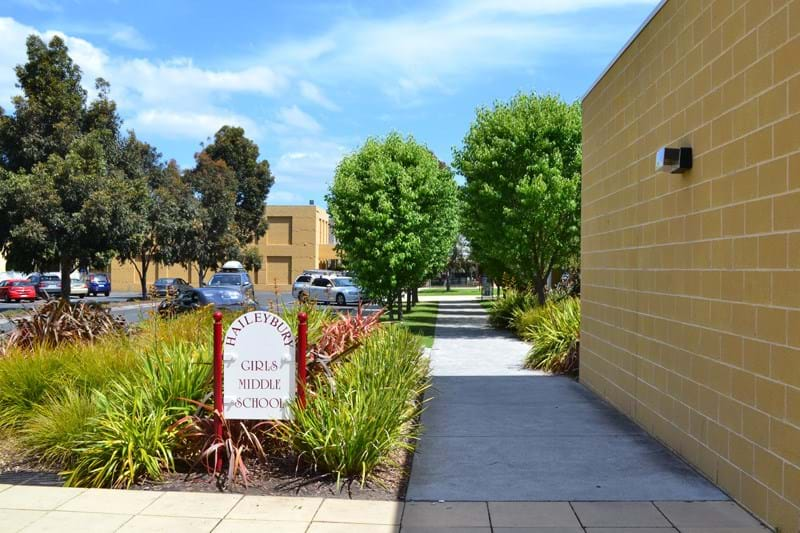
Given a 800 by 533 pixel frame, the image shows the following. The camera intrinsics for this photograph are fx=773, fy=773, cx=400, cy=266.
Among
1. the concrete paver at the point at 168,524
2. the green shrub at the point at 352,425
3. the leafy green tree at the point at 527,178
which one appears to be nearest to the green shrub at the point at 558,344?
the leafy green tree at the point at 527,178

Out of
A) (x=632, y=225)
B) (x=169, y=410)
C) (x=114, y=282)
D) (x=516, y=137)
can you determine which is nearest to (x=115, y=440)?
(x=169, y=410)

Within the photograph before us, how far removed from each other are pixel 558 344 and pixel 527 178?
7.25 metres

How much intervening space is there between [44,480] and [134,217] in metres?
19.4

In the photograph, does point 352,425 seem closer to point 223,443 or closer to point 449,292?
point 223,443

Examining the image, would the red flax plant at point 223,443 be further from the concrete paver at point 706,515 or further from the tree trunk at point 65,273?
the tree trunk at point 65,273

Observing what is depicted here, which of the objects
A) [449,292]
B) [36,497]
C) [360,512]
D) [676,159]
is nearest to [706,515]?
[360,512]

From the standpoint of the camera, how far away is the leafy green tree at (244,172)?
183 feet

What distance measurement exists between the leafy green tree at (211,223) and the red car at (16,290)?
27.3ft

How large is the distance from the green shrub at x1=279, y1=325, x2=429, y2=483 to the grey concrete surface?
398 millimetres

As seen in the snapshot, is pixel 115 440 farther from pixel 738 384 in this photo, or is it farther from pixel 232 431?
pixel 738 384

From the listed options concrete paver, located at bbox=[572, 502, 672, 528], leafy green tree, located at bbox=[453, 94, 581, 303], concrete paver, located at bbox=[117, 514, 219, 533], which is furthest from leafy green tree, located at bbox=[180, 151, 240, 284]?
concrete paver, located at bbox=[572, 502, 672, 528]

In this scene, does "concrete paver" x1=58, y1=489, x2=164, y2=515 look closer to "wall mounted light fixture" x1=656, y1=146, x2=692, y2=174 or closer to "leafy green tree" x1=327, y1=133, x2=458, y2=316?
"wall mounted light fixture" x1=656, y1=146, x2=692, y2=174

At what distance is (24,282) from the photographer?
42625 millimetres

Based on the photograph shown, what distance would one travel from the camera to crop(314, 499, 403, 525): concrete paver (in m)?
5.44
